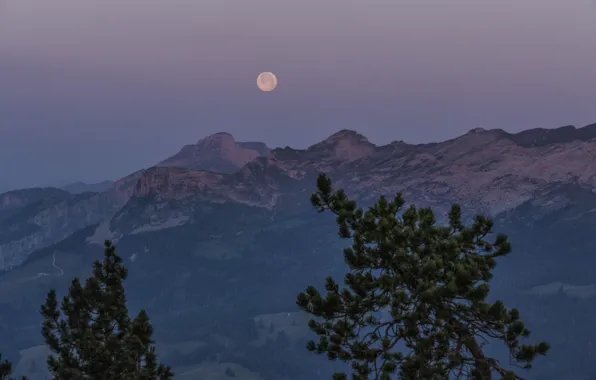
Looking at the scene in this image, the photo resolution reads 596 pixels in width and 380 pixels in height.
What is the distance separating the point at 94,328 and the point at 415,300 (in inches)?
1148

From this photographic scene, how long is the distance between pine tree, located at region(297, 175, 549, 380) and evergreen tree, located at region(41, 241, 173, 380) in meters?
21.4

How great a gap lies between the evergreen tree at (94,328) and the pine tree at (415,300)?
2136 centimetres

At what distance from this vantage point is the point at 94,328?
141ft

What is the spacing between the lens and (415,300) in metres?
22.8

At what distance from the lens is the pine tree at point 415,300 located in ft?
72.3

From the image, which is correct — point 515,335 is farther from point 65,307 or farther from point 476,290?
point 65,307

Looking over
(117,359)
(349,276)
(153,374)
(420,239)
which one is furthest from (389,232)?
(117,359)

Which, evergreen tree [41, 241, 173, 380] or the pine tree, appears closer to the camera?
the pine tree

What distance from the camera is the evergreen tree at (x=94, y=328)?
42.3 meters

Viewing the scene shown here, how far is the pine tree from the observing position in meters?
22.0

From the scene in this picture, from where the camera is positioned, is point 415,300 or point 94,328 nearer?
point 415,300

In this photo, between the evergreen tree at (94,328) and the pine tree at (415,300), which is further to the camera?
the evergreen tree at (94,328)

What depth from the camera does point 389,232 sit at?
77.3 feet

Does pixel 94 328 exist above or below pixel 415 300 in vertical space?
below
